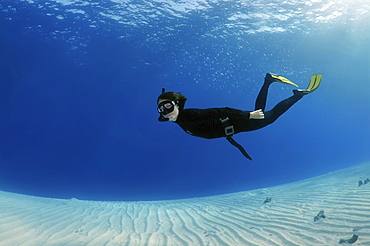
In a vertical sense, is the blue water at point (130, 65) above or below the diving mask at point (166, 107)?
above

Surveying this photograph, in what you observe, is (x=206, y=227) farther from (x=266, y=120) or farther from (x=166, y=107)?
(x=166, y=107)

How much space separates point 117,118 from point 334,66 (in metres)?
39.8

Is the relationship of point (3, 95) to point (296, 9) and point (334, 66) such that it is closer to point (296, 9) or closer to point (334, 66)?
point (296, 9)

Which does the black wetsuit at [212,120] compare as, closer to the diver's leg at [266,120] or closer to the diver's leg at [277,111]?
the diver's leg at [266,120]

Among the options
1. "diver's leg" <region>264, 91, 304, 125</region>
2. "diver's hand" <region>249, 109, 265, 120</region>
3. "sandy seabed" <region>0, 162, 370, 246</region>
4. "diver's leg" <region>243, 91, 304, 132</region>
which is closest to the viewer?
"diver's hand" <region>249, 109, 265, 120</region>

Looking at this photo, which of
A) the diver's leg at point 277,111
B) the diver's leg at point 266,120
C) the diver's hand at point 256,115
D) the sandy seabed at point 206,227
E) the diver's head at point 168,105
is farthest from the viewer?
the sandy seabed at point 206,227

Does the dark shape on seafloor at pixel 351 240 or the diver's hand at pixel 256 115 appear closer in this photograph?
the dark shape on seafloor at pixel 351 240

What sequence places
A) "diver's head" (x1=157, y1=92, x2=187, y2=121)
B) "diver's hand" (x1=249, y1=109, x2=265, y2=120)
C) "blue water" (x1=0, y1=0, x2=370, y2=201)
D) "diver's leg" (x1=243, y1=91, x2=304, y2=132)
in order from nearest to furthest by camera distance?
"diver's head" (x1=157, y1=92, x2=187, y2=121) < "diver's hand" (x1=249, y1=109, x2=265, y2=120) < "diver's leg" (x1=243, y1=91, x2=304, y2=132) < "blue water" (x1=0, y1=0, x2=370, y2=201)

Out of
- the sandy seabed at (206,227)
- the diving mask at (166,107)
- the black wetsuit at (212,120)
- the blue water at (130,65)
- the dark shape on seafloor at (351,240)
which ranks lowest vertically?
the dark shape on seafloor at (351,240)

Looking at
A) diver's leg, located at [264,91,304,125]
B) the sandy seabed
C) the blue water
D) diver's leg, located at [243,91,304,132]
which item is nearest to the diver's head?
diver's leg, located at [243,91,304,132]

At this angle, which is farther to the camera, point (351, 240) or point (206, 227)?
point (206, 227)

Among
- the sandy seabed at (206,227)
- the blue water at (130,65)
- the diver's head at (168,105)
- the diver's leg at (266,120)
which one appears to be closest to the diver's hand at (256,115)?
the diver's leg at (266,120)

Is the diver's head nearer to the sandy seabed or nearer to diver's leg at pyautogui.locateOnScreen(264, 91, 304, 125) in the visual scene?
diver's leg at pyautogui.locateOnScreen(264, 91, 304, 125)

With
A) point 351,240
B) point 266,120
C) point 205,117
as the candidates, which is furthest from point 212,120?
point 351,240
